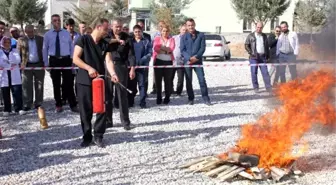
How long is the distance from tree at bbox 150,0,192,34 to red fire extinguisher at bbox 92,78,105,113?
29.7 meters

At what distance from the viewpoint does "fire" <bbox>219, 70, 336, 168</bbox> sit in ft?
19.2

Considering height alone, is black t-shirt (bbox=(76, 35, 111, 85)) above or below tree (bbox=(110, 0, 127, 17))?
below

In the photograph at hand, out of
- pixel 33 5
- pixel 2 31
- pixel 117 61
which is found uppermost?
pixel 33 5

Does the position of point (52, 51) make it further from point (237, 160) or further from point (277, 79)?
point (277, 79)

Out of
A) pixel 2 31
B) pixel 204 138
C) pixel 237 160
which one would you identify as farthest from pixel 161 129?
pixel 2 31

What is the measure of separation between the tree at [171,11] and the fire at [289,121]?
29549mm

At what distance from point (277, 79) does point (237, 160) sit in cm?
774

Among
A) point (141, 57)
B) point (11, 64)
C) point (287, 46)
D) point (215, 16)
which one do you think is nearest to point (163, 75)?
point (141, 57)

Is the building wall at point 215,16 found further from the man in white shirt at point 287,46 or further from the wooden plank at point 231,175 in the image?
the wooden plank at point 231,175

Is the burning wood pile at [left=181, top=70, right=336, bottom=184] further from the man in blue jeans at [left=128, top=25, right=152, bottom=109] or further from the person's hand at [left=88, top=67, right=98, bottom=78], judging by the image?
the man in blue jeans at [left=128, top=25, right=152, bottom=109]

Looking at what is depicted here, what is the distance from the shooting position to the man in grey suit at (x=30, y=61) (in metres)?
9.98

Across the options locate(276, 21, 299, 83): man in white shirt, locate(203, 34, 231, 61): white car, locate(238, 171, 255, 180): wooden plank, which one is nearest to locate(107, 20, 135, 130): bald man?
locate(238, 171, 255, 180): wooden plank

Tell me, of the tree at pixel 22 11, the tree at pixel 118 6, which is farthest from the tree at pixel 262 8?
the tree at pixel 118 6

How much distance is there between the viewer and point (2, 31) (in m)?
9.54
